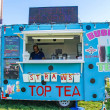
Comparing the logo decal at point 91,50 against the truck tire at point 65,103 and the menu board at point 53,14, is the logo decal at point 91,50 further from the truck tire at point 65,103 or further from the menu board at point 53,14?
the truck tire at point 65,103

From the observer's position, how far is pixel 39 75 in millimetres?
4492

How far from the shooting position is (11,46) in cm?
470

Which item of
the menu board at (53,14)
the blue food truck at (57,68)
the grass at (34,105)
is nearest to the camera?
the blue food truck at (57,68)

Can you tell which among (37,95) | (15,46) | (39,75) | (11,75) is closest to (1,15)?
(15,46)

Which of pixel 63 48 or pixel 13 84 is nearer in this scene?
pixel 13 84

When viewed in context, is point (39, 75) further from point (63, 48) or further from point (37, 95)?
point (63, 48)

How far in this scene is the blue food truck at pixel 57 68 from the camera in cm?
443

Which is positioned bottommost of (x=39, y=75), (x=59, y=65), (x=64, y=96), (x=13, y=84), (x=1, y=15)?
(x=64, y=96)

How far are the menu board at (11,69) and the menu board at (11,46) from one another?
155 mm

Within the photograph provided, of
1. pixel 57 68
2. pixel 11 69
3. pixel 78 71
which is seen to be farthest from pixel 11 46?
pixel 78 71

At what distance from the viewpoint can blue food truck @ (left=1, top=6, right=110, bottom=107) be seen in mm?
4426

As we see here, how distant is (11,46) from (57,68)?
4.89ft

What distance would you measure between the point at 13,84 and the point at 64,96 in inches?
59.4

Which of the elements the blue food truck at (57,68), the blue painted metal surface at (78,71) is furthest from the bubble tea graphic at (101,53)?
the blue painted metal surface at (78,71)
